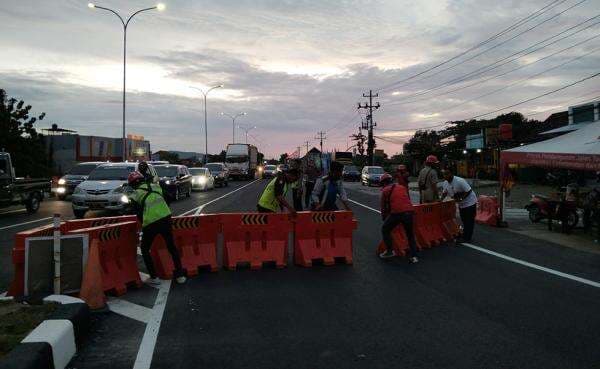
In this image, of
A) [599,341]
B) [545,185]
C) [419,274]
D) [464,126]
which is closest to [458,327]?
[599,341]

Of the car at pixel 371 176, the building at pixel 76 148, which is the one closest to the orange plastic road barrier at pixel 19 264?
the car at pixel 371 176

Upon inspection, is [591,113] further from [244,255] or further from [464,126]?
[464,126]

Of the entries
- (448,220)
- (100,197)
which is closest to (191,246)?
(448,220)

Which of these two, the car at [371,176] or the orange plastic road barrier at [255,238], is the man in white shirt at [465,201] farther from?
the car at [371,176]

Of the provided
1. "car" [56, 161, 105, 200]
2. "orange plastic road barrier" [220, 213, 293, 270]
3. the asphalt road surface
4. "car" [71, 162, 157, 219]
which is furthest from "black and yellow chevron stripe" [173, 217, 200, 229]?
"car" [56, 161, 105, 200]

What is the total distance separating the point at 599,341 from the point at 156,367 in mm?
4114

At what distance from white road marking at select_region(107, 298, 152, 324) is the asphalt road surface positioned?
0.04 feet

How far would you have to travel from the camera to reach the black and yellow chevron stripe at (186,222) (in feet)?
27.6

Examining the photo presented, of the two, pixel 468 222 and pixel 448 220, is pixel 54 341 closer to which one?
pixel 468 222

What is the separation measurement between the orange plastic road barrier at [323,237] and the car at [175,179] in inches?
601

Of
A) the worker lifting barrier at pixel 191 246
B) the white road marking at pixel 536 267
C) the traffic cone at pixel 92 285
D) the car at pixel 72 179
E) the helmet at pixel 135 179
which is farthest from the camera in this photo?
the car at pixel 72 179

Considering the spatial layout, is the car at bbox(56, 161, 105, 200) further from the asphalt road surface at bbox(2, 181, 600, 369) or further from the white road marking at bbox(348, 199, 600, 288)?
the white road marking at bbox(348, 199, 600, 288)

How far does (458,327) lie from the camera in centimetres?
549

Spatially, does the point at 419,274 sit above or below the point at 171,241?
below
